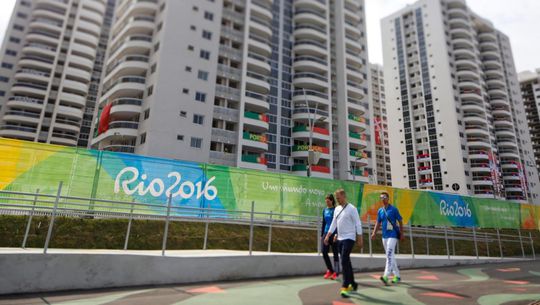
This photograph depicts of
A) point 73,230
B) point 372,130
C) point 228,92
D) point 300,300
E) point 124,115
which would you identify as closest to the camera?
point 300,300

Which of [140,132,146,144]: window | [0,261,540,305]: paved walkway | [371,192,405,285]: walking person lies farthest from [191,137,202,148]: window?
[371,192,405,285]: walking person

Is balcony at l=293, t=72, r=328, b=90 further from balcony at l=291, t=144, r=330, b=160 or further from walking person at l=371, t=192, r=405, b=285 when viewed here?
walking person at l=371, t=192, r=405, b=285

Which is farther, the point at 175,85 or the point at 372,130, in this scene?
the point at 372,130

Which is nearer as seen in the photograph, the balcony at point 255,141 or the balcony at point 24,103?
the balcony at point 255,141

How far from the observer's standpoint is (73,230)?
993cm

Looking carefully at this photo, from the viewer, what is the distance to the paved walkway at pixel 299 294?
5.12 m

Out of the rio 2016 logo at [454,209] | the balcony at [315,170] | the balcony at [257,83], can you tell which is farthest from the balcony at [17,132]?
the rio 2016 logo at [454,209]

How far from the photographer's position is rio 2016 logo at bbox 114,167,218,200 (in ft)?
32.9

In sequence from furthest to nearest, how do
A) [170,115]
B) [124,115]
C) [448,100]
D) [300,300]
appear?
[448,100], [124,115], [170,115], [300,300]

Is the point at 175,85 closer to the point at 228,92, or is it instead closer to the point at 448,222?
the point at 228,92

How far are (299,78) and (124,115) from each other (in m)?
24.1

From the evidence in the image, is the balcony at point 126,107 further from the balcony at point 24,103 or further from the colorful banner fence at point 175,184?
the colorful banner fence at point 175,184

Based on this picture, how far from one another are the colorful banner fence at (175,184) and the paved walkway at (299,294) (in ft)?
9.53

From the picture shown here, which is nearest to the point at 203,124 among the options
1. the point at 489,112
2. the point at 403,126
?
the point at 403,126
